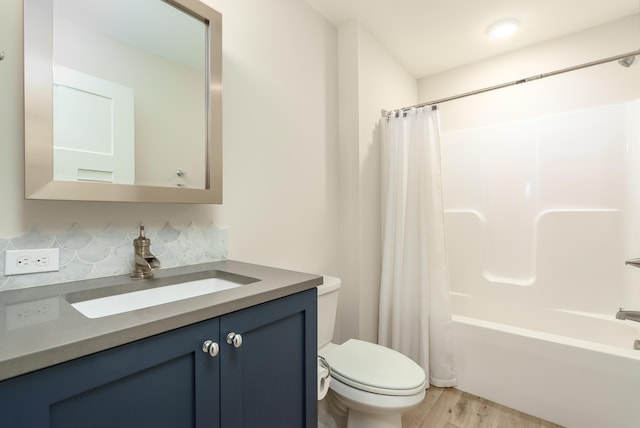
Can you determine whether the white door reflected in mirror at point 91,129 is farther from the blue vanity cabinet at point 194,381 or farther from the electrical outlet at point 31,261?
the blue vanity cabinet at point 194,381

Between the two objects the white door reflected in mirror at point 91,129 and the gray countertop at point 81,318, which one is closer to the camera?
the gray countertop at point 81,318

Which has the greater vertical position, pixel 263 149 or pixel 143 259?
pixel 263 149

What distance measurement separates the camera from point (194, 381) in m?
0.71

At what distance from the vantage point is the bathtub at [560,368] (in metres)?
1.51

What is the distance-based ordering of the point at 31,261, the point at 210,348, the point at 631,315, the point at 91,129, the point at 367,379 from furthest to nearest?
the point at 631,315, the point at 367,379, the point at 91,129, the point at 31,261, the point at 210,348

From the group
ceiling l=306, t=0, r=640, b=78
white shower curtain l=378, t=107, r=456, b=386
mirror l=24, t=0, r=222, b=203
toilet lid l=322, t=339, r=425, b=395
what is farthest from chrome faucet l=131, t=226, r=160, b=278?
ceiling l=306, t=0, r=640, b=78

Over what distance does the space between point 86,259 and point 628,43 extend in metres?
3.26

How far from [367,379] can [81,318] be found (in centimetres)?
112

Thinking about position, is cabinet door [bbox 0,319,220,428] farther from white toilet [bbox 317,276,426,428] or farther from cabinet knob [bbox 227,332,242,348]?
white toilet [bbox 317,276,426,428]

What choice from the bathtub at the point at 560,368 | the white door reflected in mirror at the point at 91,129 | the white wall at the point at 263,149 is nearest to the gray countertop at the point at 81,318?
the white wall at the point at 263,149

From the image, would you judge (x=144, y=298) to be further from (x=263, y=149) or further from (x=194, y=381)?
(x=263, y=149)

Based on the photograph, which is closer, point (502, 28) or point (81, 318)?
point (81, 318)

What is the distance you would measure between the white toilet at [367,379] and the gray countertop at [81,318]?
2.01ft

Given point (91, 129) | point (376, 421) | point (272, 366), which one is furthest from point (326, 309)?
point (91, 129)
